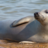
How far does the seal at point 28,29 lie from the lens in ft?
12.4

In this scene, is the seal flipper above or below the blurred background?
above

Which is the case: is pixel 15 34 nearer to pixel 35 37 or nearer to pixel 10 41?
pixel 10 41

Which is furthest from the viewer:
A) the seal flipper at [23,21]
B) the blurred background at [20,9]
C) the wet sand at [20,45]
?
the blurred background at [20,9]

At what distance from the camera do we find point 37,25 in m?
3.96

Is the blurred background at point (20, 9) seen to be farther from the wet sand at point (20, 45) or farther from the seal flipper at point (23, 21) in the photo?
the wet sand at point (20, 45)

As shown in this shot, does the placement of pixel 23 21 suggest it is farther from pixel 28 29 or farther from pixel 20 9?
pixel 20 9

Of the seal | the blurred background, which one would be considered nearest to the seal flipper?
the seal

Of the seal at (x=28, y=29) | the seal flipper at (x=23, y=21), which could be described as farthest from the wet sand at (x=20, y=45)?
the seal flipper at (x=23, y=21)

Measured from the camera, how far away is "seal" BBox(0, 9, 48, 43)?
148 inches

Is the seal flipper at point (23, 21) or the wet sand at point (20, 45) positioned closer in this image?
the wet sand at point (20, 45)

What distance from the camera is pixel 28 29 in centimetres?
409

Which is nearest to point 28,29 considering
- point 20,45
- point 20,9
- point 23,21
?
point 23,21

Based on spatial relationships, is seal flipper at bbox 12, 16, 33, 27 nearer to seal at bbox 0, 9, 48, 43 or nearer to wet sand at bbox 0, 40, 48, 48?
seal at bbox 0, 9, 48, 43

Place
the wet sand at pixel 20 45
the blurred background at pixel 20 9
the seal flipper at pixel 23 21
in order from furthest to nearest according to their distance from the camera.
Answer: the blurred background at pixel 20 9 < the seal flipper at pixel 23 21 < the wet sand at pixel 20 45
